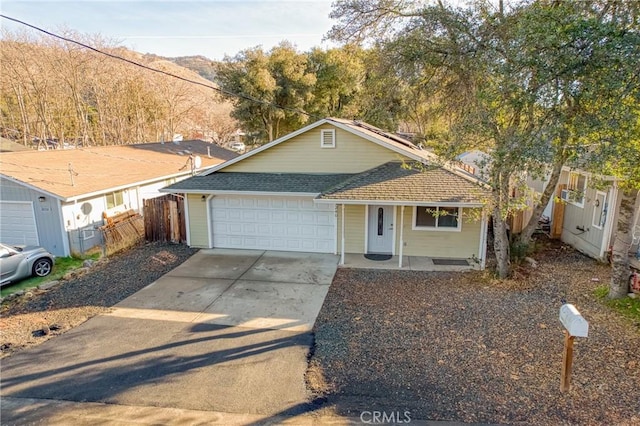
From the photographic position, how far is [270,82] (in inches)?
1045

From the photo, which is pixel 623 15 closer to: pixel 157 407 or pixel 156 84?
pixel 157 407

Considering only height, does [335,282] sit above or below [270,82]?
below

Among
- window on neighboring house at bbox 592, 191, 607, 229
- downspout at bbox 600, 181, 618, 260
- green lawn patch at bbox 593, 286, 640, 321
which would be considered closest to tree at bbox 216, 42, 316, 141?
window on neighboring house at bbox 592, 191, 607, 229

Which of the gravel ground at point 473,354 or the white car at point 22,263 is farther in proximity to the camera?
the white car at point 22,263

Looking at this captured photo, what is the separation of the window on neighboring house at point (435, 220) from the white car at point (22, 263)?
37.8ft

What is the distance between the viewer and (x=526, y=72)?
7.07 metres

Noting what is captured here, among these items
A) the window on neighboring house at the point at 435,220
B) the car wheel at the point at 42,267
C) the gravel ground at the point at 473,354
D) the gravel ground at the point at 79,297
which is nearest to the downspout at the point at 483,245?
the window on neighboring house at the point at 435,220

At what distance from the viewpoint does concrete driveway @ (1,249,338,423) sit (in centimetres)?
544

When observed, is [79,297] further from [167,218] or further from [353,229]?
[353,229]

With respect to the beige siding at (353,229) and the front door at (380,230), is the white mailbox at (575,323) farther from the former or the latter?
the beige siding at (353,229)

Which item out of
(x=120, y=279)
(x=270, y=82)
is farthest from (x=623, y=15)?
(x=270, y=82)

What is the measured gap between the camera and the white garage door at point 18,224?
12711 millimetres

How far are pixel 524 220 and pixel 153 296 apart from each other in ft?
42.5

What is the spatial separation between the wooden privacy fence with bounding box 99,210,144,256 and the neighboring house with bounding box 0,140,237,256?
0.48 meters
